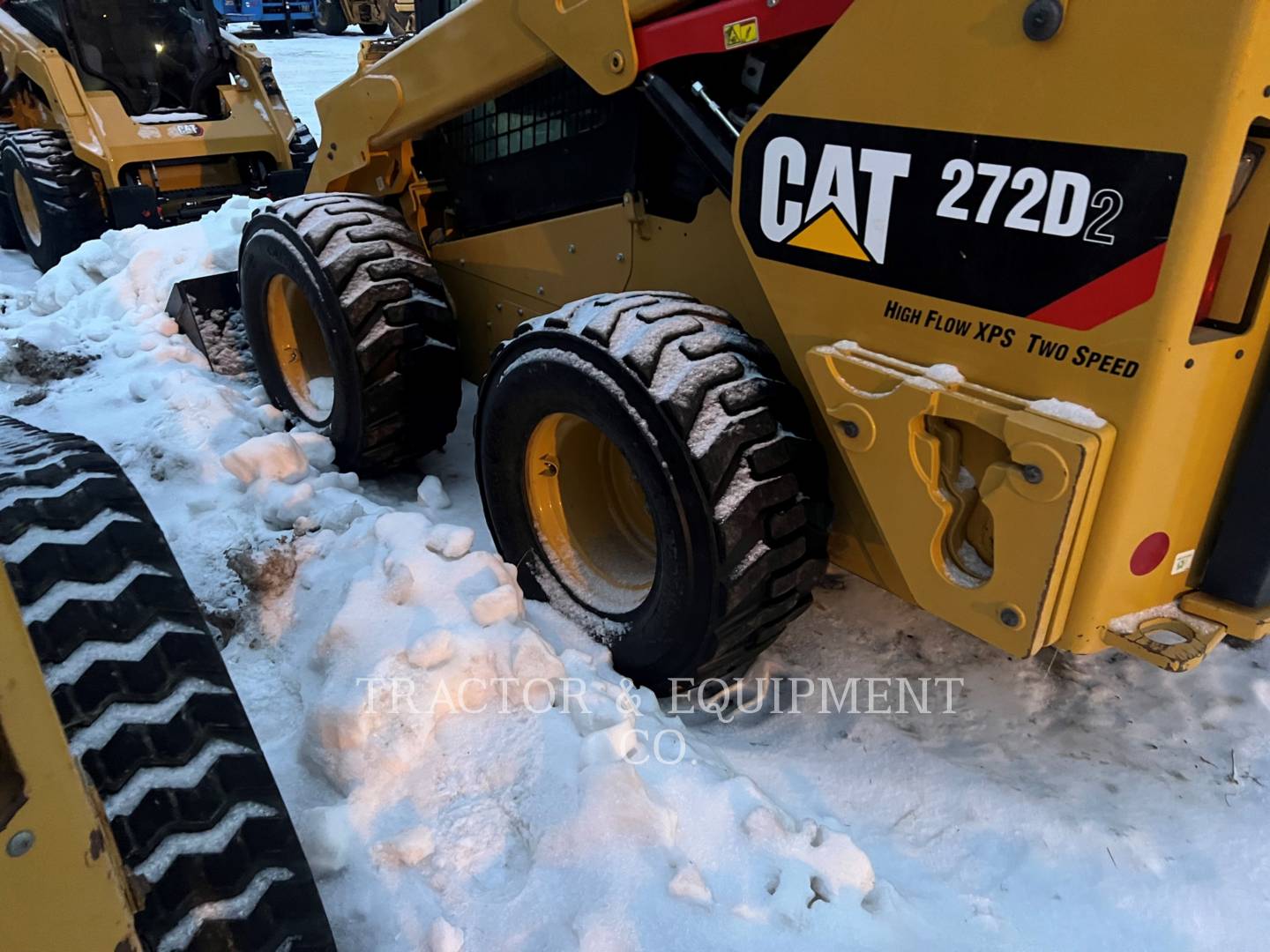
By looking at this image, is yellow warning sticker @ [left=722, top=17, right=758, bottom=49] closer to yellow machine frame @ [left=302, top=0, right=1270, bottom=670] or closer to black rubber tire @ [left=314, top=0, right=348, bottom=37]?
yellow machine frame @ [left=302, top=0, right=1270, bottom=670]

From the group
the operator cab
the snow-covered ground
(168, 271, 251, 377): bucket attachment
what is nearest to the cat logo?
the snow-covered ground

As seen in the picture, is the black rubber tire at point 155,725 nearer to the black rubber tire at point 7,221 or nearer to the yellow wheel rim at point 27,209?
the yellow wheel rim at point 27,209

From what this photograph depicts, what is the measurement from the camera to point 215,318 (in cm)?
470

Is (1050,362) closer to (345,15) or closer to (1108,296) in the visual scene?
(1108,296)

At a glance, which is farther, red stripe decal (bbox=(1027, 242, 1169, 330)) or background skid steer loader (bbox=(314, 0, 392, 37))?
background skid steer loader (bbox=(314, 0, 392, 37))

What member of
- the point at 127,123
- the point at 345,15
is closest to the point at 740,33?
the point at 127,123

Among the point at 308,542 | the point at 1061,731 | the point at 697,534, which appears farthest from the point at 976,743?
the point at 308,542

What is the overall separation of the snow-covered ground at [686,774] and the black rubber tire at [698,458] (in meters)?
0.27

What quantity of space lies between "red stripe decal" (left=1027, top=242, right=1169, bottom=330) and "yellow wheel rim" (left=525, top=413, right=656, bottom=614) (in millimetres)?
1317

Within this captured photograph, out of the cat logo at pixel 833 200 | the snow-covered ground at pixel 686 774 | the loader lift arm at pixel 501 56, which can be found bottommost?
the snow-covered ground at pixel 686 774

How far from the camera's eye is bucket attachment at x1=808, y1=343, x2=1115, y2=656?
177 centimetres

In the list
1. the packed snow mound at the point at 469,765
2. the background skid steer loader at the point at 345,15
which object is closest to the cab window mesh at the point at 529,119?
the packed snow mound at the point at 469,765

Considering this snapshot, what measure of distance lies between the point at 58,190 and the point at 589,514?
571cm

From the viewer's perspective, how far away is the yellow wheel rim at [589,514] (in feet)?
9.18
